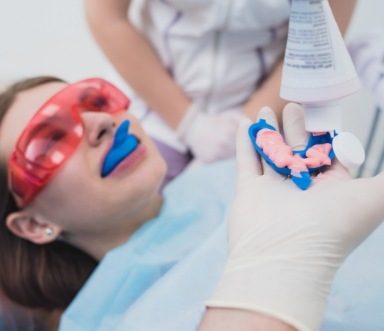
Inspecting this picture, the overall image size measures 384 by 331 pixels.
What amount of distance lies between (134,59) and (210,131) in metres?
0.21

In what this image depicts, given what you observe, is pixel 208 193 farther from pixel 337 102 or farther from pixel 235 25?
pixel 337 102

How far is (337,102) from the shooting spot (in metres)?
0.52

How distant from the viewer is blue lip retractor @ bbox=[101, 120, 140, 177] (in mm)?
804

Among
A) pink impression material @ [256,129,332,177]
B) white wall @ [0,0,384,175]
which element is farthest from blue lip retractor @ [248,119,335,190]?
white wall @ [0,0,384,175]

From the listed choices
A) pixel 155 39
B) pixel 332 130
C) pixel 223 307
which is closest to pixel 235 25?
pixel 155 39

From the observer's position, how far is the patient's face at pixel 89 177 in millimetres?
794

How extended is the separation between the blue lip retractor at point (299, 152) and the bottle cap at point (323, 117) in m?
0.02

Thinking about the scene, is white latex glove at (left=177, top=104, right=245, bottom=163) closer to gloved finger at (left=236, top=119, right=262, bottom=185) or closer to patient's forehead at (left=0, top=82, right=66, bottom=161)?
patient's forehead at (left=0, top=82, right=66, bottom=161)

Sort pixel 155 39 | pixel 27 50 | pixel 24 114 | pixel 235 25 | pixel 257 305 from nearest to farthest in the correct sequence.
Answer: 1. pixel 257 305
2. pixel 24 114
3. pixel 235 25
4. pixel 155 39
5. pixel 27 50

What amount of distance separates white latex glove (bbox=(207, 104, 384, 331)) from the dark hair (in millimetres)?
453

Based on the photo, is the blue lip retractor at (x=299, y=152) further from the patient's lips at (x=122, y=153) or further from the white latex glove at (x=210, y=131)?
the white latex glove at (x=210, y=131)

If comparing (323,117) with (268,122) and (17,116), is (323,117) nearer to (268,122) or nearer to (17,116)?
(268,122)

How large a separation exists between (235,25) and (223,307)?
0.58 m

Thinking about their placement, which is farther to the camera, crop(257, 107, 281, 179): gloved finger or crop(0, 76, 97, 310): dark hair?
crop(0, 76, 97, 310): dark hair
